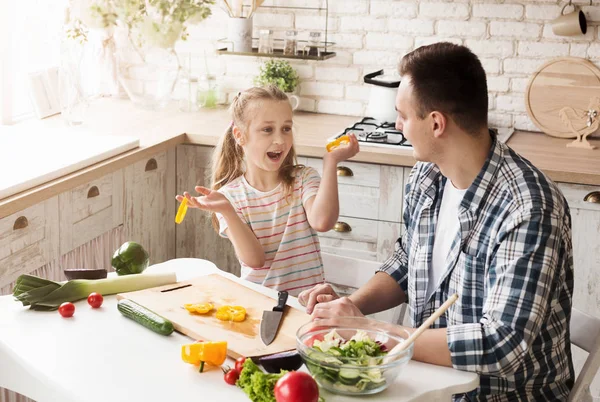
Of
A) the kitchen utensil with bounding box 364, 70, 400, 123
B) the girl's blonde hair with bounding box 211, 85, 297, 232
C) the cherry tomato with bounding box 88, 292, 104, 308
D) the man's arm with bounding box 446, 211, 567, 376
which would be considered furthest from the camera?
the kitchen utensil with bounding box 364, 70, 400, 123

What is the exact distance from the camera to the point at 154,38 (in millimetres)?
3875

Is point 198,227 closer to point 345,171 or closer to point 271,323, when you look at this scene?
point 345,171

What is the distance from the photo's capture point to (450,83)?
191 cm

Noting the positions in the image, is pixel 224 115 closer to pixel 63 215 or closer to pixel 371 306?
pixel 63 215

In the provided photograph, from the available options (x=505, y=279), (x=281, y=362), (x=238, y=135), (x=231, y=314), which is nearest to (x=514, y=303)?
(x=505, y=279)

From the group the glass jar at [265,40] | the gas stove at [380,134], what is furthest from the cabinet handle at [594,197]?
the glass jar at [265,40]

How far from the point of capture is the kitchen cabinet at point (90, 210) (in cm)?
287

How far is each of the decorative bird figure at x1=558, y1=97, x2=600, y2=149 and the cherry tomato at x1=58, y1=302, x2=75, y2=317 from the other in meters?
2.23

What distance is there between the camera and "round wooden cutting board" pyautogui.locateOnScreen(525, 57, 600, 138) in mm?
3492

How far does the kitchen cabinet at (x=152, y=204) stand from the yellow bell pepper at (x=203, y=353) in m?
1.70

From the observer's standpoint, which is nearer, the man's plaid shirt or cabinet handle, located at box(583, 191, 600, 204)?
the man's plaid shirt

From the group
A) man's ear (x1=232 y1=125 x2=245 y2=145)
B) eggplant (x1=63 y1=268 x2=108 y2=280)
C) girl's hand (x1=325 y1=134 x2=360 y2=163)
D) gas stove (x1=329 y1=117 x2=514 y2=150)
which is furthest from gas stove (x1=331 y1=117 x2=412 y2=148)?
eggplant (x1=63 y1=268 x2=108 y2=280)

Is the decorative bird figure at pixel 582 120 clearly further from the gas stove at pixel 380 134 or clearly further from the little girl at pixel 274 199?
the little girl at pixel 274 199

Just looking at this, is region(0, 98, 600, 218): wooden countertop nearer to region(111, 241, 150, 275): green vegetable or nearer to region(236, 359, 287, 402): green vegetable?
region(111, 241, 150, 275): green vegetable
